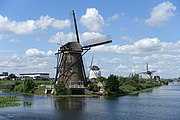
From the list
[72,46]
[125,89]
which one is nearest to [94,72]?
[125,89]

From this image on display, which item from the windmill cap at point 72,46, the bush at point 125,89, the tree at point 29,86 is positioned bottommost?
the bush at point 125,89

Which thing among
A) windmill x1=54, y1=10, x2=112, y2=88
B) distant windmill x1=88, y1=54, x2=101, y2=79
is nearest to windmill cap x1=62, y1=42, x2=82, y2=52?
windmill x1=54, y1=10, x2=112, y2=88

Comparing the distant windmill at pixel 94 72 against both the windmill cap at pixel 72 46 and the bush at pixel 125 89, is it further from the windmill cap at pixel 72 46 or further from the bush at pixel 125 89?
the windmill cap at pixel 72 46

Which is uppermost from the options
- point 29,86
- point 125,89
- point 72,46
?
point 72,46

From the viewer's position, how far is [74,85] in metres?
61.0

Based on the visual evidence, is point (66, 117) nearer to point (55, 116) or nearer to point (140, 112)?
point (55, 116)

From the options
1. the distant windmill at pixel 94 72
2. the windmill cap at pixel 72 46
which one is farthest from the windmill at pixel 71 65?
the distant windmill at pixel 94 72

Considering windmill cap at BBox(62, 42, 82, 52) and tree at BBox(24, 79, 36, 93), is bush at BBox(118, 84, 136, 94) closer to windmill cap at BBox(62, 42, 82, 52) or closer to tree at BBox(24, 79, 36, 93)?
windmill cap at BBox(62, 42, 82, 52)

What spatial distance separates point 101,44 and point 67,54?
21.5ft

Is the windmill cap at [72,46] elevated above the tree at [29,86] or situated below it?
above

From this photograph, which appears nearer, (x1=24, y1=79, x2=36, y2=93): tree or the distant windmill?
(x1=24, y1=79, x2=36, y2=93): tree

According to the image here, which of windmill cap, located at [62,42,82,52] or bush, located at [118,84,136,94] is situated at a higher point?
windmill cap, located at [62,42,82,52]

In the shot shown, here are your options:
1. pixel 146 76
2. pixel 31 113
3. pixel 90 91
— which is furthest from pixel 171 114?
pixel 146 76

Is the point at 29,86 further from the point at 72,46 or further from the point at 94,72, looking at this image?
the point at 94,72
